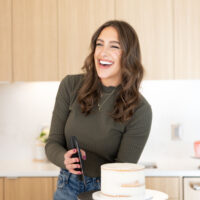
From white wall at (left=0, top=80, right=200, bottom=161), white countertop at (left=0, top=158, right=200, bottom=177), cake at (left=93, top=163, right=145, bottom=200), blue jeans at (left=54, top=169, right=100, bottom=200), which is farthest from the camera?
white wall at (left=0, top=80, right=200, bottom=161)

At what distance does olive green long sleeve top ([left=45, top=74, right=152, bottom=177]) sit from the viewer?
1695mm

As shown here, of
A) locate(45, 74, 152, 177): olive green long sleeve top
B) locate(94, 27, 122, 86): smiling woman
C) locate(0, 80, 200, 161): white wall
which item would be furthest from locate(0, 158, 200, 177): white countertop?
locate(94, 27, 122, 86): smiling woman

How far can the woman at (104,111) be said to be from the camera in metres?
1.68

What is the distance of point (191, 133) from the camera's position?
3.12m

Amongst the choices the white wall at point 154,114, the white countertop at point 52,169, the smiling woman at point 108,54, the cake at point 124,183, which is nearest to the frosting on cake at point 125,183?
the cake at point 124,183

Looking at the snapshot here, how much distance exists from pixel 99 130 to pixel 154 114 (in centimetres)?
149

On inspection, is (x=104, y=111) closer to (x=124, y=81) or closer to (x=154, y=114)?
(x=124, y=81)

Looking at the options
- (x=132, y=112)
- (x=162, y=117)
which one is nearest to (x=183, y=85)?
(x=162, y=117)

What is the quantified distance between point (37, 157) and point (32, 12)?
1102mm

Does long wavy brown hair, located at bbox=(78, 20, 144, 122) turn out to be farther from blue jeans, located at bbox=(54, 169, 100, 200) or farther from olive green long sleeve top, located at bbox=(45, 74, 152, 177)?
blue jeans, located at bbox=(54, 169, 100, 200)

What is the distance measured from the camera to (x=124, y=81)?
179cm

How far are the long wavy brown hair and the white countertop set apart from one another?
991 mm

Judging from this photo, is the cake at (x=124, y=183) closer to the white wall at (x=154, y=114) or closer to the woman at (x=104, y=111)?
the woman at (x=104, y=111)

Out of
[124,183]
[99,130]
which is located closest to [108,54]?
[99,130]
